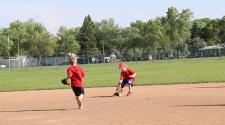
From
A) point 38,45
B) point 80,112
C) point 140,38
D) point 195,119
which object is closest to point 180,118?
point 195,119

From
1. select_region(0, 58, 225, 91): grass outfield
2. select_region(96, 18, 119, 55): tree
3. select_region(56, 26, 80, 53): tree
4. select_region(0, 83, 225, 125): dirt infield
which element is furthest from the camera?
select_region(96, 18, 119, 55): tree

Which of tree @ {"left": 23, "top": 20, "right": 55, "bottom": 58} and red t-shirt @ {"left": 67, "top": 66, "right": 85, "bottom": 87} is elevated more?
tree @ {"left": 23, "top": 20, "right": 55, "bottom": 58}

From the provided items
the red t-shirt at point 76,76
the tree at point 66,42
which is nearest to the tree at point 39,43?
the tree at point 66,42

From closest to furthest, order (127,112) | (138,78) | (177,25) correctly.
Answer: (127,112), (138,78), (177,25)

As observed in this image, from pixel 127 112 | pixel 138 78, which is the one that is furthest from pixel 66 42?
pixel 127 112

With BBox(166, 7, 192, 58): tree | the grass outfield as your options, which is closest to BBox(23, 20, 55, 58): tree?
BBox(166, 7, 192, 58): tree

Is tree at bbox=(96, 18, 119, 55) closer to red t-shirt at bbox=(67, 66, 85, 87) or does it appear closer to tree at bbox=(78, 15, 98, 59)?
tree at bbox=(78, 15, 98, 59)

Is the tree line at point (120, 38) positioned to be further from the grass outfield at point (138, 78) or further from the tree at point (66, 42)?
the grass outfield at point (138, 78)

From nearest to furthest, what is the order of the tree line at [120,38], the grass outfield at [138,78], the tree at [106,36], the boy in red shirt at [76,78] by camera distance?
the boy in red shirt at [76,78]
the grass outfield at [138,78]
the tree line at [120,38]
the tree at [106,36]

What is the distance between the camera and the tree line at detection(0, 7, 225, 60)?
9469cm

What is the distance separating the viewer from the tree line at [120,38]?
311 ft

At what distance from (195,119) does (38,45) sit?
10180cm

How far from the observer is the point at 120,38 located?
383 ft

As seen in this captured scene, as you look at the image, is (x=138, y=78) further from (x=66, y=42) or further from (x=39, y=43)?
(x=66, y=42)
